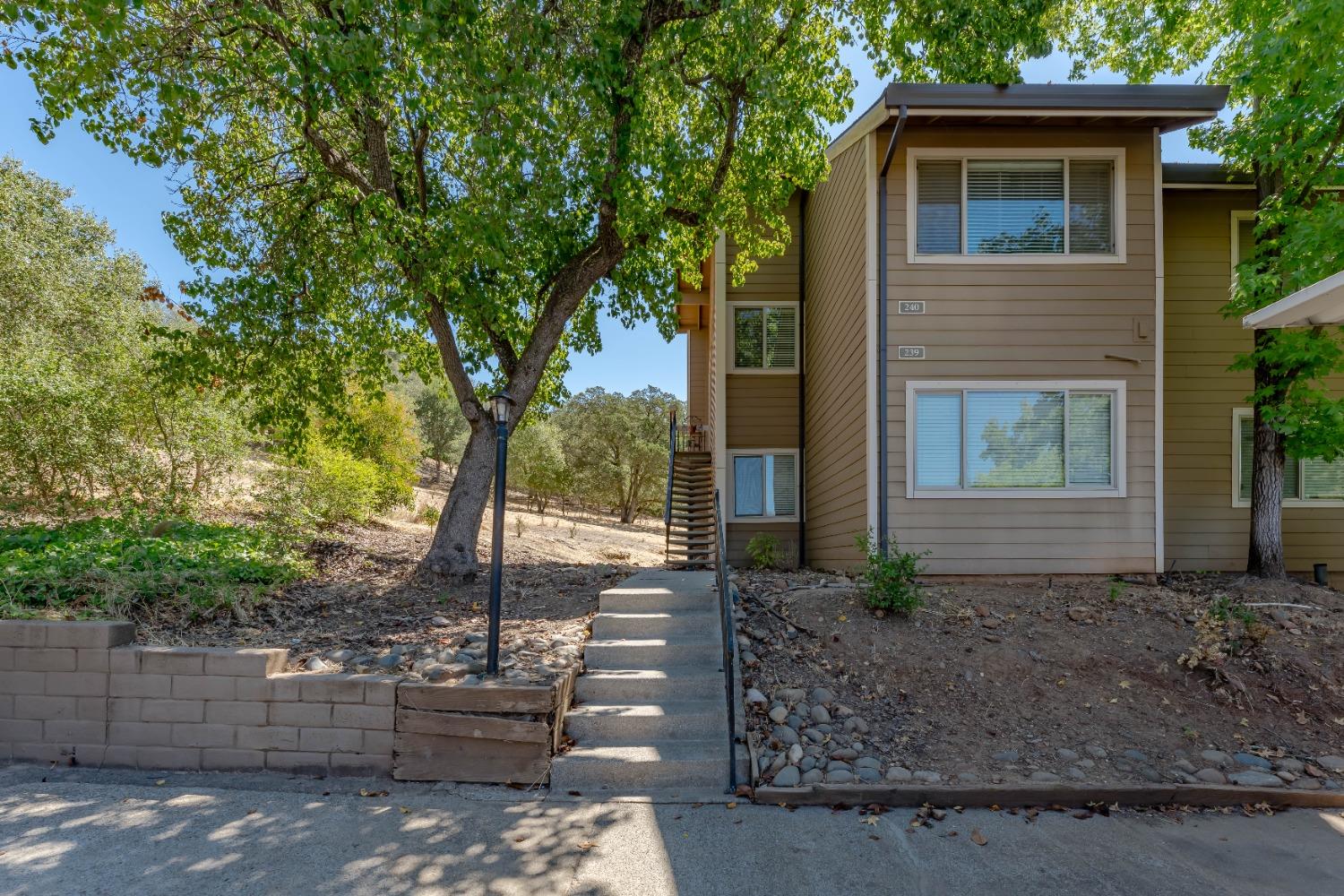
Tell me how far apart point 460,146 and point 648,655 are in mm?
6018

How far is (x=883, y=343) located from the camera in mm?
7430

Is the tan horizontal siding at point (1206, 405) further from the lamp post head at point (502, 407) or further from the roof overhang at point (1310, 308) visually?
the lamp post head at point (502, 407)

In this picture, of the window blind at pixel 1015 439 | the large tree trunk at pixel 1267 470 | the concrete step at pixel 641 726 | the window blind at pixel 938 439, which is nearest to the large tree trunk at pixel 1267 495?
the large tree trunk at pixel 1267 470

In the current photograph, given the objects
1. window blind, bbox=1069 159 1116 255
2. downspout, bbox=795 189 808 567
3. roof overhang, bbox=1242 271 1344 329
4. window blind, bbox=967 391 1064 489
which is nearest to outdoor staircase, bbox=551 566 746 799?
window blind, bbox=967 391 1064 489

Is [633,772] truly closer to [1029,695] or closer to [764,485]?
[1029,695]

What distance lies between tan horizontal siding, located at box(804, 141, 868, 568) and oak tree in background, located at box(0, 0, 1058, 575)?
855mm

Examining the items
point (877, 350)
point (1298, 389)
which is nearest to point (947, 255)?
point (877, 350)

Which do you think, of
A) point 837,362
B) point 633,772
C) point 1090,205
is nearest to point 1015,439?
point 837,362

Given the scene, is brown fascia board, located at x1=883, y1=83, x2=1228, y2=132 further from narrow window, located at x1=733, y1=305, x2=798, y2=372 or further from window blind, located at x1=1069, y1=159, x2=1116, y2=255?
narrow window, located at x1=733, y1=305, x2=798, y2=372

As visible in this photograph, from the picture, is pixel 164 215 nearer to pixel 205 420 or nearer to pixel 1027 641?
pixel 205 420

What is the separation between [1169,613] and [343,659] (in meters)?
6.81

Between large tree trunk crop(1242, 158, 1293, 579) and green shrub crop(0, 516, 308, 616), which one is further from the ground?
large tree trunk crop(1242, 158, 1293, 579)

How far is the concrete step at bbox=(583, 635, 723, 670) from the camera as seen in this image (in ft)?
17.0

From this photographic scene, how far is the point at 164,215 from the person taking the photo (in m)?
8.10
